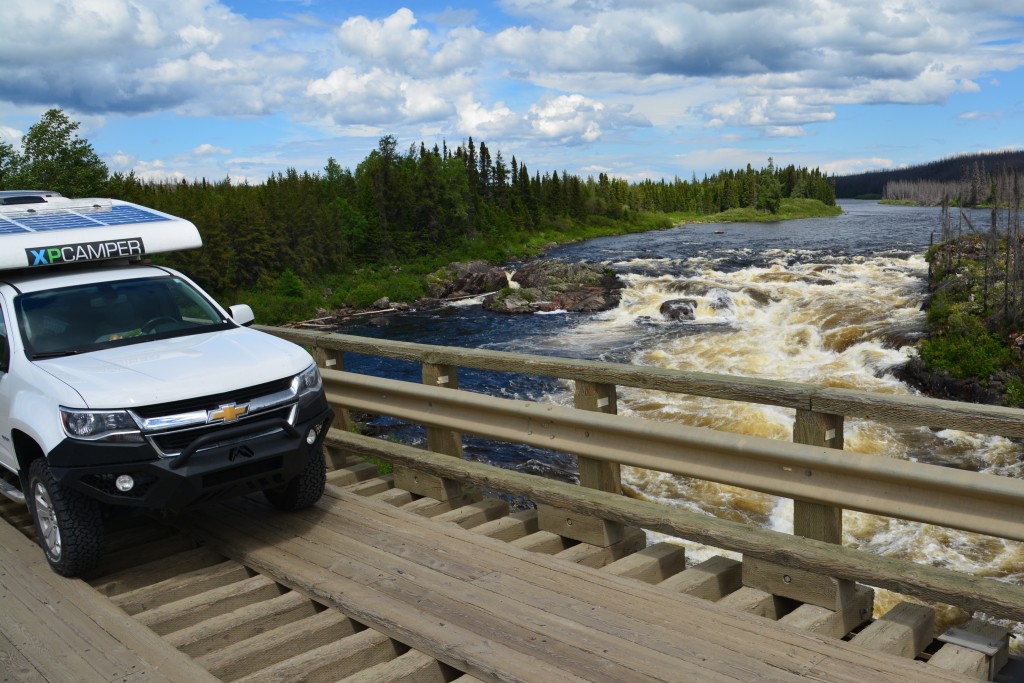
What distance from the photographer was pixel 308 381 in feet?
18.9

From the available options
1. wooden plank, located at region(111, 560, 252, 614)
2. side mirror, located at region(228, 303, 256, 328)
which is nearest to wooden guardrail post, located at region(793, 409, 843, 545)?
wooden plank, located at region(111, 560, 252, 614)

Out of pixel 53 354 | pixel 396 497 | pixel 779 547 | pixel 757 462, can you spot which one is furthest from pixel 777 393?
pixel 53 354

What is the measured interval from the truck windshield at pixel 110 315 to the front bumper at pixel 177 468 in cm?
109

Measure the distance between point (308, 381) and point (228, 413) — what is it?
26.2 inches

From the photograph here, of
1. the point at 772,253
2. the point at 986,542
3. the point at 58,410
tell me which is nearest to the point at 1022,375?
the point at 986,542

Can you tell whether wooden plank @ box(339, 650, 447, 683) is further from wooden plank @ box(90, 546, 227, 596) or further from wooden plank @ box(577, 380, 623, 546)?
wooden plank @ box(90, 546, 227, 596)

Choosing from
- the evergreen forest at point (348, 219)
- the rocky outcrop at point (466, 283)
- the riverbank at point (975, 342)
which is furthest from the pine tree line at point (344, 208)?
the riverbank at point (975, 342)

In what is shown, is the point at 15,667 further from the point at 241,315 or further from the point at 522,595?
the point at 241,315

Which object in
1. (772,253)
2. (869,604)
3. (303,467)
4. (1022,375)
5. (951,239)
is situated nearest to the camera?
(869,604)

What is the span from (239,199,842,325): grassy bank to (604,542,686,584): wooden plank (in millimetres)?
47140

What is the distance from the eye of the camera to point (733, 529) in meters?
4.75

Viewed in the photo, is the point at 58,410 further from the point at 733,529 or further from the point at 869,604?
the point at 869,604

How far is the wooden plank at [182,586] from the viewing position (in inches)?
193

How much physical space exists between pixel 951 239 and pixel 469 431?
34027mm
